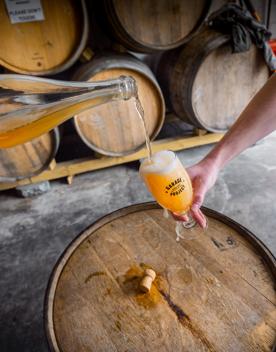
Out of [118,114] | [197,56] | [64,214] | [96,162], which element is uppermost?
[197,56]

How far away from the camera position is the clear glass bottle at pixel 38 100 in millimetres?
909

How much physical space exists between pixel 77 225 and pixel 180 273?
1.27m

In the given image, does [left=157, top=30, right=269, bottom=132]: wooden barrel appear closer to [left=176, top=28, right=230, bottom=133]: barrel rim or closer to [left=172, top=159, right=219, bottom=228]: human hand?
[left=176, top=28, right=230, bottom=133]: barrel rim

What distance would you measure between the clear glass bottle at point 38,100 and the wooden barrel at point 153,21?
1.32 metres

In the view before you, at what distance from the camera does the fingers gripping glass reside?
911mm

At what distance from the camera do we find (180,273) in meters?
1.00

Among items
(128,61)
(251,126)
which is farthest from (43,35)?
(251,126)

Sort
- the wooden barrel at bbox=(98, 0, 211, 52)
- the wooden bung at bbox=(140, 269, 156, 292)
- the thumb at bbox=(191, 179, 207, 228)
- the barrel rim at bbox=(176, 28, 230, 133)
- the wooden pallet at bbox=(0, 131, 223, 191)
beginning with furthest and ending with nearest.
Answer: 1. the wooden pallet at bbox=(0, 131, 223, 191)
2. the barrel rim at bbox=(176, 28, 230, 133)
3. the wooden barrel at bbox=(98, 0, 211, 52)
4. the thumb at bbox=(191, 179, 207, 228)
5. the wooden bung at bbox=(140, 269, 156, 292)

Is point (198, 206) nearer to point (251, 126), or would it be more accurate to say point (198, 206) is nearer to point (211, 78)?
point (251, 126)

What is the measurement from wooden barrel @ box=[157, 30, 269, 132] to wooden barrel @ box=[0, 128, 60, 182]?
111cm

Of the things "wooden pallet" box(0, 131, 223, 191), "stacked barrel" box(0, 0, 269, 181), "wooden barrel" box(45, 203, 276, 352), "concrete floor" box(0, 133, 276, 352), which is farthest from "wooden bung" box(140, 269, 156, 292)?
"wooden pallet" box(0, 131, 223, 191)

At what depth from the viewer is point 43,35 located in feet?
6.50

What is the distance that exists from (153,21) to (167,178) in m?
1.64

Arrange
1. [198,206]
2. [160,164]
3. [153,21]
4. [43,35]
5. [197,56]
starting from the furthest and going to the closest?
[197,56] → [153,21] → [43,35] → [198,206] → [160,164]
